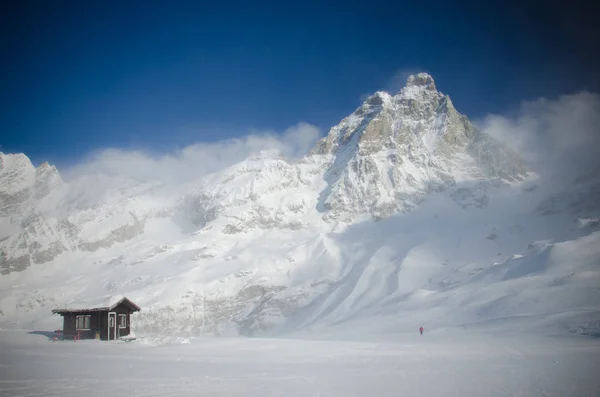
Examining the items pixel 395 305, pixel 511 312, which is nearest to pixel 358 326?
pixel 395 305

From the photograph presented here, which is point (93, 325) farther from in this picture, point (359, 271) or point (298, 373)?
point (359, 271)

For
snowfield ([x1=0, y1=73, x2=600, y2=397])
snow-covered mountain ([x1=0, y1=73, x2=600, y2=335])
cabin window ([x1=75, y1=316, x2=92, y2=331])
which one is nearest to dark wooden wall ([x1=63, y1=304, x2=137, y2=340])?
cabin window ([x1=75, y1=316, x2=92, y2=331])

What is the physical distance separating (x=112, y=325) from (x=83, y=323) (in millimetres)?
3340

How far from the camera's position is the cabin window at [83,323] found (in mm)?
48344

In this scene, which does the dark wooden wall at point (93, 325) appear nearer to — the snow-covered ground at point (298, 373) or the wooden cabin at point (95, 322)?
the wooden cabin at point (95, 322)

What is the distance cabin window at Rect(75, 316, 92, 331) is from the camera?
48344 millimetres

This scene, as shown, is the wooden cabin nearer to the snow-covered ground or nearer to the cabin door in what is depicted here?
the cabin door

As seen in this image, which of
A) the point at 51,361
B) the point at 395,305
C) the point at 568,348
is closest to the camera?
the point at 51,361

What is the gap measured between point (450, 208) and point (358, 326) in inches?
4756

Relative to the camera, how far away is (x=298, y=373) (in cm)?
2345

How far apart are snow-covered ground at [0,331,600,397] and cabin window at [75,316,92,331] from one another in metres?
14.9

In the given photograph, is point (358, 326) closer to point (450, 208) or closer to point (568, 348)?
point (568, 348)

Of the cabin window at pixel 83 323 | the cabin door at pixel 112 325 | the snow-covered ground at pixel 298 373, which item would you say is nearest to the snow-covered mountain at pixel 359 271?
the snow-covered ground at pixel 298 373

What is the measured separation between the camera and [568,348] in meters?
36.6
